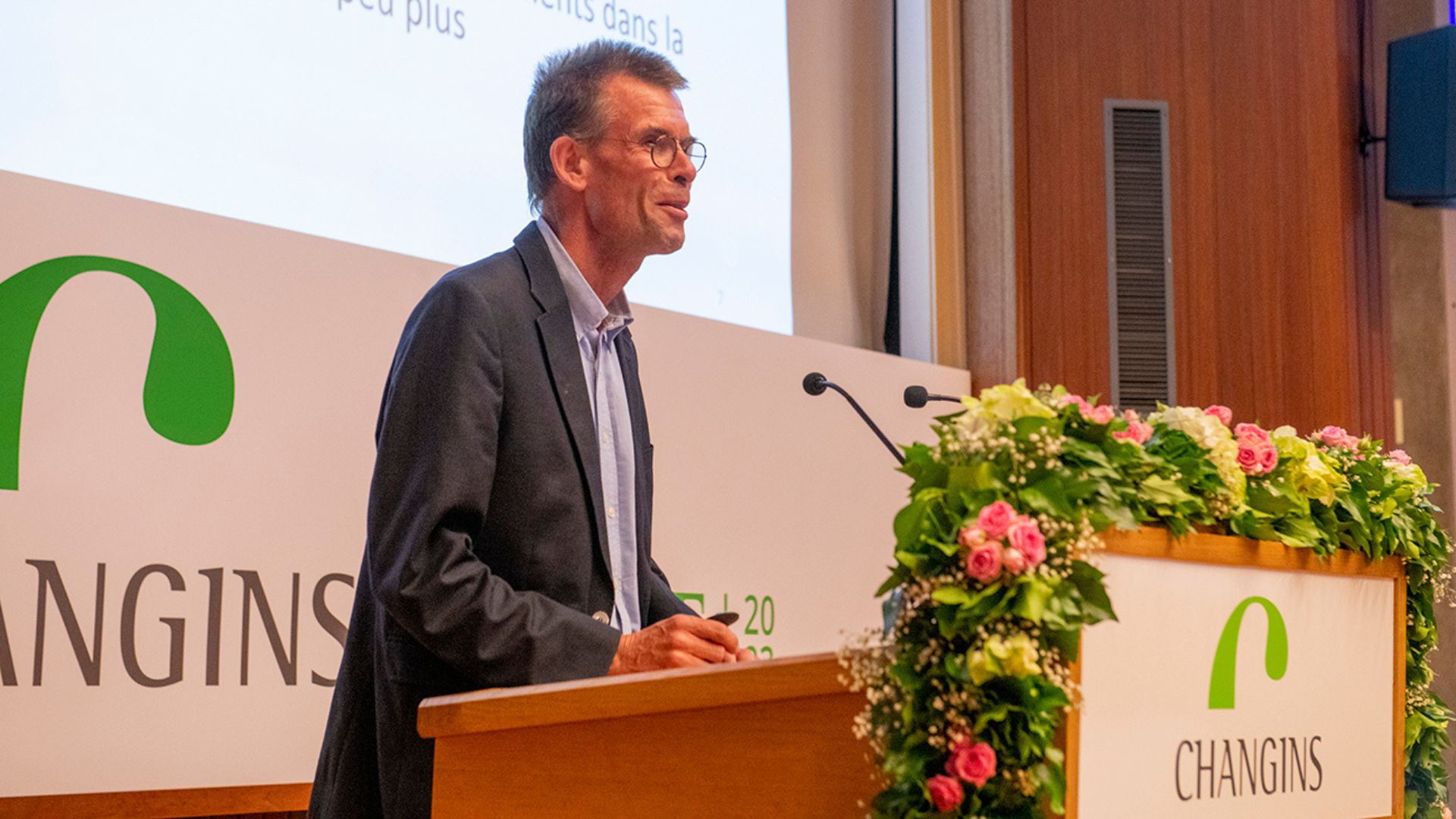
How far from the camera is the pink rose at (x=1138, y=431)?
55.6 inches

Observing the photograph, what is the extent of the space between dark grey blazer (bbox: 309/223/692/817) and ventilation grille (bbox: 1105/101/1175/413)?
368 centimetres

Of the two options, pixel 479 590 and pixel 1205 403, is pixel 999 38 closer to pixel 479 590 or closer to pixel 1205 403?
pixel 1205 403

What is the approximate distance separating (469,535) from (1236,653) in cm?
79

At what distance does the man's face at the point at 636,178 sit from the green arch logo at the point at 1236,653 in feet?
2.91

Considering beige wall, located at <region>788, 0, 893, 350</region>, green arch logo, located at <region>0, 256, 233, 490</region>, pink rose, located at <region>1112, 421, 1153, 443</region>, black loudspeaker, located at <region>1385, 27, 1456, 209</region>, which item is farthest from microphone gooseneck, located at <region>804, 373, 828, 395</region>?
black loudspeaker, located at <region>1385, 27, 1456, 209</region>

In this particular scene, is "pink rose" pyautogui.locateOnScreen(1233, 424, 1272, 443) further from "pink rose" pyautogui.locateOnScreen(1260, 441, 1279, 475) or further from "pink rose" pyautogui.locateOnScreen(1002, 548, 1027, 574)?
"pink rose" pyautogui.locateOnScreen(1002, 548, 1027, 574)

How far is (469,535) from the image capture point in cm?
164

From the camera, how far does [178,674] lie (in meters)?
2.72

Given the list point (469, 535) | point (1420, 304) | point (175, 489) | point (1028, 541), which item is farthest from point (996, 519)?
point (1420, 304)

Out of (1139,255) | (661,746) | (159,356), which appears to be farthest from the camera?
(1139,255)

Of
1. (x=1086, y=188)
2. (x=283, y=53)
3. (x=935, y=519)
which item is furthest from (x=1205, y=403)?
(x=935, y=519)

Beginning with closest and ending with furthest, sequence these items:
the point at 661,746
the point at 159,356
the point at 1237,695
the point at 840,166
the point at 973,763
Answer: the point at 973,763, the point at 661,746, the point at 1237,695, the point at 159,356, the point at 840,166

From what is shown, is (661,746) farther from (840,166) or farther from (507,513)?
(840,166)

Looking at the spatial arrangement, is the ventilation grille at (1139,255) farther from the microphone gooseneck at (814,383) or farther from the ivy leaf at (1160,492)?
the ivy leaf at (1160,492)
